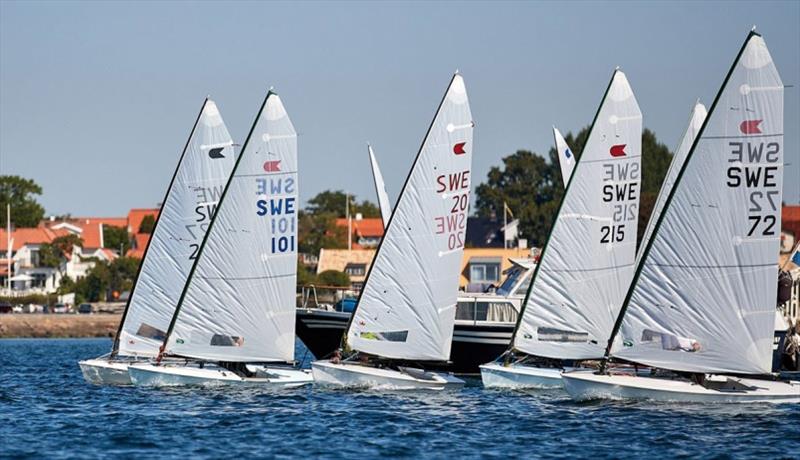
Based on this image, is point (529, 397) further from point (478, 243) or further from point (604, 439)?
point (478, 243)

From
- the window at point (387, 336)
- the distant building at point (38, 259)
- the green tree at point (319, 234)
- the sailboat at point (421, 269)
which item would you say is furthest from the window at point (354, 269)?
the window at point (387, 336)

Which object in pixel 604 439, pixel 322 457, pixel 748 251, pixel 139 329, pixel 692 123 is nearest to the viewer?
pixel 322 457

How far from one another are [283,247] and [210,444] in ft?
36.6

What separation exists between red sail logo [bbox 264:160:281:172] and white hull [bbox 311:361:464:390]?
495 cm

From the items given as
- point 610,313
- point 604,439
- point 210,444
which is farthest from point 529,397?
point 210,444

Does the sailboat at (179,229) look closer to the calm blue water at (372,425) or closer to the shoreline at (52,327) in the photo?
the calm blue water at (372,425)

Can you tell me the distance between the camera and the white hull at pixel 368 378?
127 ft

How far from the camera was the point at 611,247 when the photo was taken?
4056 centimetres

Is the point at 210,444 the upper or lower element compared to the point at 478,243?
lower

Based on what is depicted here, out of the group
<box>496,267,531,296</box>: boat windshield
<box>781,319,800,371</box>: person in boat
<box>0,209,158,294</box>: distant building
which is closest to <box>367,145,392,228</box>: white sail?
<box>496,267,531,296</box>: boat windshield

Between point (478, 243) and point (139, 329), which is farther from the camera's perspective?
point (478, 243)

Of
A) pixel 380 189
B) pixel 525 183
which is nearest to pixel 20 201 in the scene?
pixel 525 183

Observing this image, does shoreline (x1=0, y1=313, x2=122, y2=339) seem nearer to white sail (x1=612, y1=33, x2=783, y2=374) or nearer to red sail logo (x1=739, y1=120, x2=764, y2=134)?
white sail (x1=612, y1=33, x2=783, y2=374)

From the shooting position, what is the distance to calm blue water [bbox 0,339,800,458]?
28406mm
